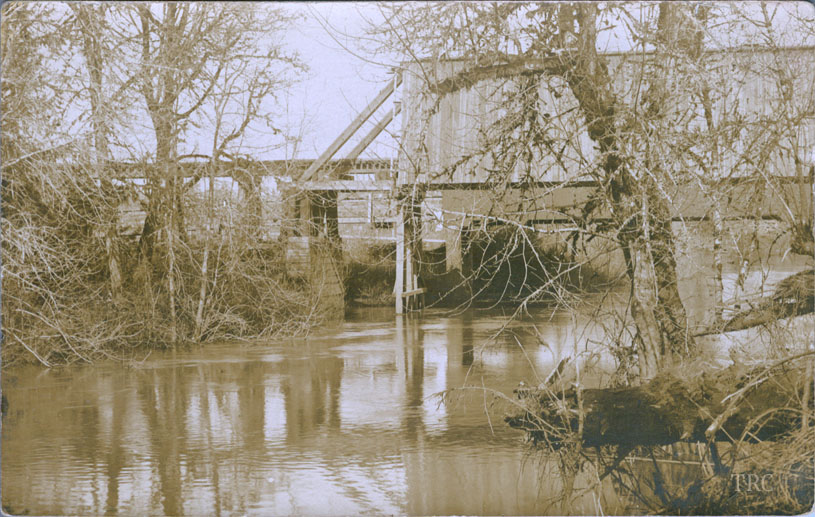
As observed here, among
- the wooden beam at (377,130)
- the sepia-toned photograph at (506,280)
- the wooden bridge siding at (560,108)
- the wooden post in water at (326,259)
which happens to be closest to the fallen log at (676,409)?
the sepia-toned photograph at (506,280)

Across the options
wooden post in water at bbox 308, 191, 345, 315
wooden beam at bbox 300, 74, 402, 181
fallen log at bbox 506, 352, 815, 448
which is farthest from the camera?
wooden post in water at bbox 308, 191, 345, 315

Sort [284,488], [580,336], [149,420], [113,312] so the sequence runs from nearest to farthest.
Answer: [284,488], [580,336], [149,420], [113,312]

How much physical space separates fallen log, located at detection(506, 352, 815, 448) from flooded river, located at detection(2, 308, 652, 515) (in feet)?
0.90

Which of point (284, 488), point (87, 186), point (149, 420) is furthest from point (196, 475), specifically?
point (87, 186)

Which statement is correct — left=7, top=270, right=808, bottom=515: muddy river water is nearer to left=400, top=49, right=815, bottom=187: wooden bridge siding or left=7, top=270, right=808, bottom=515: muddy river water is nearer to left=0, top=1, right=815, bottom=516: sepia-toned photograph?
left=0, top=1, right=815, bottom=516: sepia-toned photograph

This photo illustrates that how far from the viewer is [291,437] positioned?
178 inches

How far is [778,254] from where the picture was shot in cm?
401

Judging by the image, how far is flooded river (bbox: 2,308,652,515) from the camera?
12.4 feet

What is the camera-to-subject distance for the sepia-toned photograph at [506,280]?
386 cm

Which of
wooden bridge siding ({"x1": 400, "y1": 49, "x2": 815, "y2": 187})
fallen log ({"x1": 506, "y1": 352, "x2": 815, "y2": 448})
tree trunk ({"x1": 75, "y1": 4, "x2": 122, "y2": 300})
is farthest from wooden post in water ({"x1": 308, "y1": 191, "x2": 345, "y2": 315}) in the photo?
fallen log ({"x1": 506, "y1": 352, "x2": 815, "y2": 448})

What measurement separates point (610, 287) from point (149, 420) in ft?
9.78

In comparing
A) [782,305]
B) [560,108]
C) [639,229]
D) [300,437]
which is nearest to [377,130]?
[560,108]

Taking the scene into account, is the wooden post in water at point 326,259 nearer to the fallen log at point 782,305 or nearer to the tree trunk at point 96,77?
the tree trunk at point 96,77

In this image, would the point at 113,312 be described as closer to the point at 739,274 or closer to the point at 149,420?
the point at 149,420
